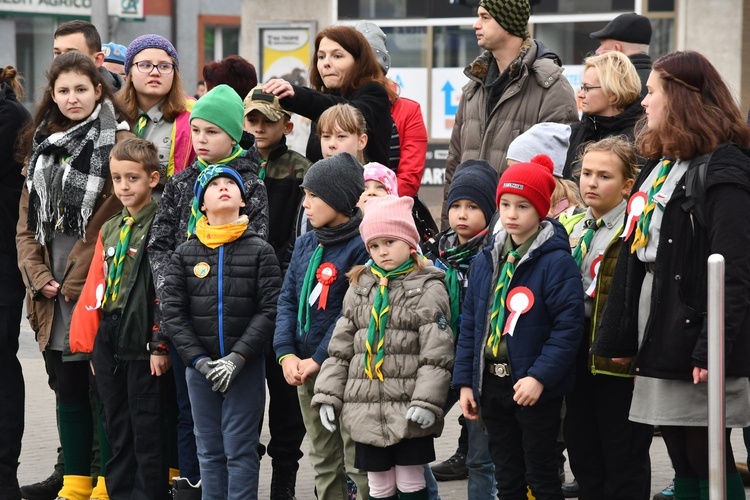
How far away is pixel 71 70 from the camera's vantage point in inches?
A: 252

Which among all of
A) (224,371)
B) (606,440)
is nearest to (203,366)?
(224,371)

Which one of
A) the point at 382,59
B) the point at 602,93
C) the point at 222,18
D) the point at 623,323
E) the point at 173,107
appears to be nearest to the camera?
the point at 623,323

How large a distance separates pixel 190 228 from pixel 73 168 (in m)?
0.82

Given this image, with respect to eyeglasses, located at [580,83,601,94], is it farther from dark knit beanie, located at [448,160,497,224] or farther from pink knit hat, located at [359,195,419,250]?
pink knit hat, located at [359,195,419,250]

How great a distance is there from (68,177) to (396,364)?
6.90ft

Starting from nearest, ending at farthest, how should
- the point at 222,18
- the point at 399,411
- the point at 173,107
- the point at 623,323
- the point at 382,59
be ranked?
→ the point at 623,323, the point at 399,411, the point at 173,107, the point at 382,59, the point at 222,18

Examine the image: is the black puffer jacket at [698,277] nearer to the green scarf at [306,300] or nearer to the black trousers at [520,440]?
the black trousers at [520,440]

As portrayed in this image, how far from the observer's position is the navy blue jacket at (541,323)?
497 cm

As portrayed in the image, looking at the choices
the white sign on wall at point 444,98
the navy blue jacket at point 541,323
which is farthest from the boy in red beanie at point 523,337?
the white sign on wall at point 444,98

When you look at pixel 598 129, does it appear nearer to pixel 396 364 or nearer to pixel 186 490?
pixel 396 364

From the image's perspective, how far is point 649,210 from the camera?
15.7ft

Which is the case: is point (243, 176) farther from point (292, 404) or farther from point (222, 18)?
point (222, 18)

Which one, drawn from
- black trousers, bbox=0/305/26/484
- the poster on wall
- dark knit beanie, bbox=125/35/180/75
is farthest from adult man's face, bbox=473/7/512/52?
the poster on wall

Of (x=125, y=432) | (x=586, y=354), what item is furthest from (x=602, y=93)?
(x=125, y=432)
